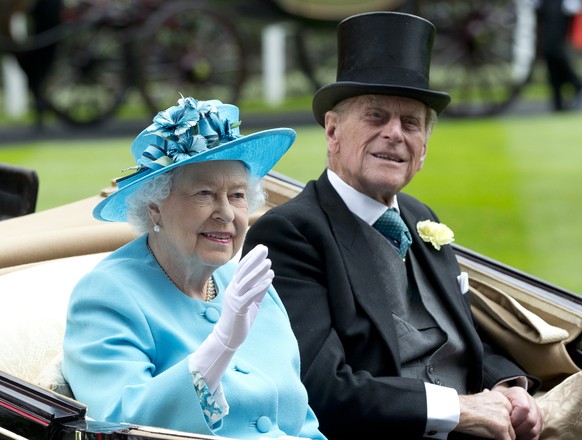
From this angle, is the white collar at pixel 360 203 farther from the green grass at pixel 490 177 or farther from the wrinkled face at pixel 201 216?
the green grass at pixel 490 177

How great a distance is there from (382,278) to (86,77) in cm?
826

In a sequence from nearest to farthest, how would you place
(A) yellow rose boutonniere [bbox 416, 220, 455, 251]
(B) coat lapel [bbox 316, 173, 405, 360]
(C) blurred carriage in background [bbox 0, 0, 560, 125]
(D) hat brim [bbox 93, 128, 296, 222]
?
1. (D) hat brim [bbox 93, 128, 296, 222]
2. (B) coat lapel [bbox 316, 173, 405, 360]
3. (A) yellow rose boutonniere [bbox 416, 220, 455, 251]
4. (C) blurred carriage in background [bbox 0, 0, 560, 125]

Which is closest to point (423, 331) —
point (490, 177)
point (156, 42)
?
point (490, 177)

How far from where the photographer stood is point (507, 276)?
3.62 m

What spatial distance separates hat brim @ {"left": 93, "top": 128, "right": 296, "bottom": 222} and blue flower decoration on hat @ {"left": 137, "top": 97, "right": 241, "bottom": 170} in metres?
0.02

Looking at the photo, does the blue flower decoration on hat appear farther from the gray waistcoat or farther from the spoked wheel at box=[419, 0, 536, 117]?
the spoked wheel at box=[419, 0, 536, 117]

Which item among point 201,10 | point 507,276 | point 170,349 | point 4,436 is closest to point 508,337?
point 507,276

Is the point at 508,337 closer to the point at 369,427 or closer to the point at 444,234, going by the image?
the point at 444,234

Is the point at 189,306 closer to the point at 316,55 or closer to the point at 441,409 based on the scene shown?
the point at 441,409

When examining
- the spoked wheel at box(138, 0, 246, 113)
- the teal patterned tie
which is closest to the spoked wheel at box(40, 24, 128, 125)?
the spoked wheel at box(138, 0, 246, 113)

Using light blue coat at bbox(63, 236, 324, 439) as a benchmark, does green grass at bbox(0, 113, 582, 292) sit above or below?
below

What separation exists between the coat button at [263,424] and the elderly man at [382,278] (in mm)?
366

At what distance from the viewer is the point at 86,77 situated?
436 inches

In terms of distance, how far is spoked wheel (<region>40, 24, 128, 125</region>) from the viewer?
36.2 ft
